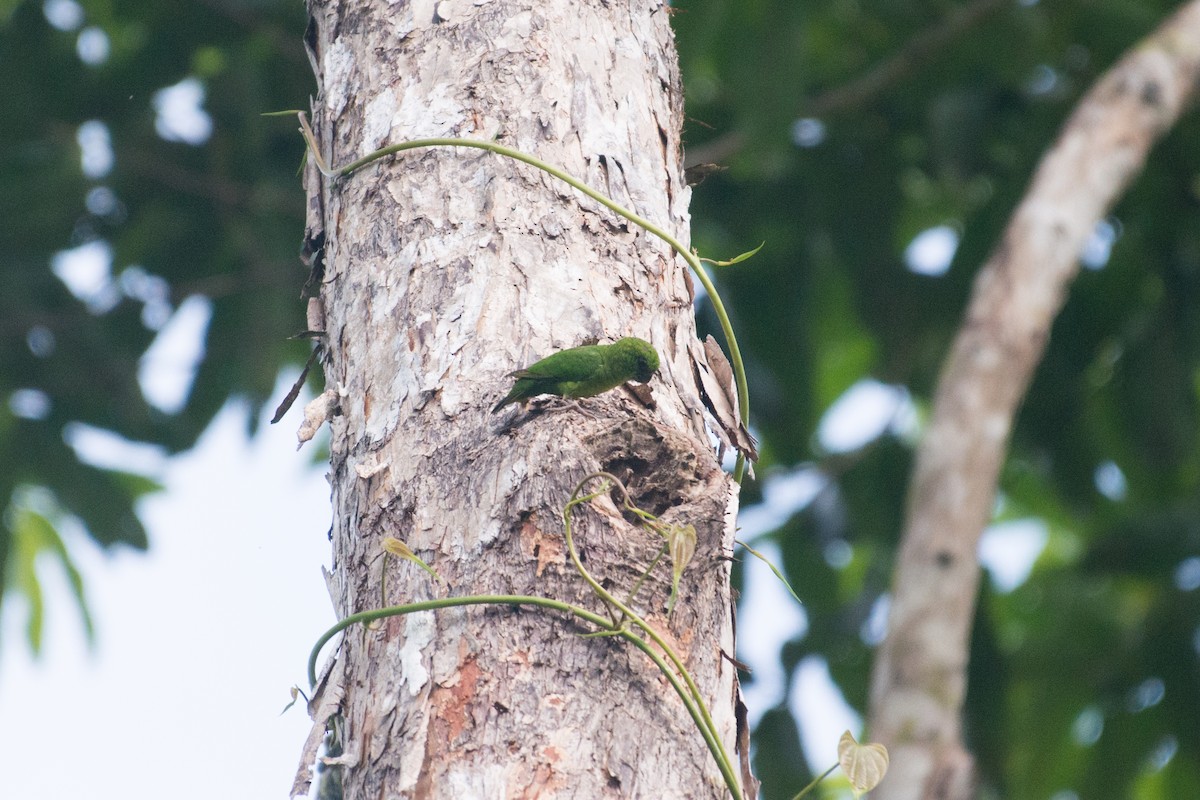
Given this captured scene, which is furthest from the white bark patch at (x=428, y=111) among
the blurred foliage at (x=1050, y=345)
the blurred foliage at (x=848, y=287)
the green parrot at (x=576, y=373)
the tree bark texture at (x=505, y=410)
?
the blurred foliage at (x=1050, y=345)

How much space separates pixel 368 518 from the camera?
1191 millimetres

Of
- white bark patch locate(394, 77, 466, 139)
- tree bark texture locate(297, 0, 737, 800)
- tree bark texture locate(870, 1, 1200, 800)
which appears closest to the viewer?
tree bark texture locate(297, 0, 737, 800)

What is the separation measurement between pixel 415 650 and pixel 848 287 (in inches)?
140

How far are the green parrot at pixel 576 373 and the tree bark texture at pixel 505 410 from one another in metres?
0.02

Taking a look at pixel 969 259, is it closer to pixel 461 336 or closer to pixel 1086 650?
pixel 1086 650

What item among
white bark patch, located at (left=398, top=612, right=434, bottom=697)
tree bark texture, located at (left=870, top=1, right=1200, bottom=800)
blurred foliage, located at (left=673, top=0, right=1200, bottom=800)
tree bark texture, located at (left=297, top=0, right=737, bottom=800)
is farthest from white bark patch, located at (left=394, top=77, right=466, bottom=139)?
blurred foliage, located at (left=673, top=0, right=1200, bottom=800)

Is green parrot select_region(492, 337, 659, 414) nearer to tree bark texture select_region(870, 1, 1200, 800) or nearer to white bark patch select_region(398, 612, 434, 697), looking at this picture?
white bark patch select_region(398, 612, 434, 697)

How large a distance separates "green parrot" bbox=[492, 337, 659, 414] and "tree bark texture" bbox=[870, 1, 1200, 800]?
171cm

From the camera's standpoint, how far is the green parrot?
115cm

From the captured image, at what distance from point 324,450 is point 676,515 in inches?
165

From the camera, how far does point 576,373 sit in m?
1.16

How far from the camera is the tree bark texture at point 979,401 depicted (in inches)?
102

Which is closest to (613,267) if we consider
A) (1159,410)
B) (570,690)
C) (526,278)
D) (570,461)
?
(526,278)

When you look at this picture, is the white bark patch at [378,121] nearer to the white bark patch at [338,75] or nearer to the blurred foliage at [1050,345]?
the white bark patch at [338,75]
